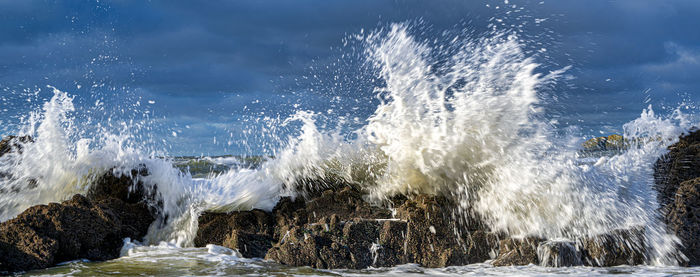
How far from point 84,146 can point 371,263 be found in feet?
11.4

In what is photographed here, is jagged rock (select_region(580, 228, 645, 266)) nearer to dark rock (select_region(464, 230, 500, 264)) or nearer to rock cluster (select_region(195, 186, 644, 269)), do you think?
rock cluster (select_region(195, 186, 644, 269))

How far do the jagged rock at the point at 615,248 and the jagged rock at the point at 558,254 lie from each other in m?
0.08

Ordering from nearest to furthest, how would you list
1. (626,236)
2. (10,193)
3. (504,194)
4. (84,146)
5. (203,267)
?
(203,267) < (626,236) < (504,194) < (10,193) < (84,146)

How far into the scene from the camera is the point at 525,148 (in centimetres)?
450

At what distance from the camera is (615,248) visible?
3799 mm

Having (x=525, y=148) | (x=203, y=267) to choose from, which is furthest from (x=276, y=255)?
(x=525, y=148)

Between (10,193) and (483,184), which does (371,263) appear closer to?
(483,184)

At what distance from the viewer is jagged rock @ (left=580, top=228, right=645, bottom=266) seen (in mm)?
3752

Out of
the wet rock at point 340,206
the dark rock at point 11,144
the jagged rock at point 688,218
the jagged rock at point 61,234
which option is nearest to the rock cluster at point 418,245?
the wet rock at point 340,206

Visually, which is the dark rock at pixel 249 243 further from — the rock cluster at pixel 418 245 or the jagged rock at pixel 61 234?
the jagged rock at pixel 61 234

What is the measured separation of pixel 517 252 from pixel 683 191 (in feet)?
4.69

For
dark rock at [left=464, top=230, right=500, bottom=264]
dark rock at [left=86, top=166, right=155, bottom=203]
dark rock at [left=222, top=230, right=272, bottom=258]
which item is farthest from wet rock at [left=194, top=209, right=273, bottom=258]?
dark rock at [left=464, top=230, right=500, bottom=264]

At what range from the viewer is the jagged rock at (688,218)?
382cm

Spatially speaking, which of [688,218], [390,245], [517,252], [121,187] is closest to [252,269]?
[390,245]
